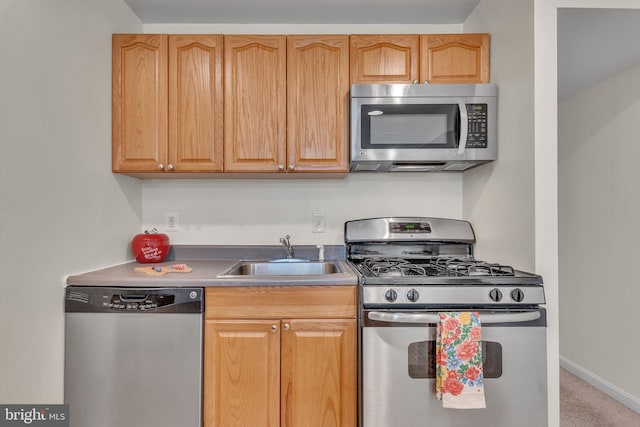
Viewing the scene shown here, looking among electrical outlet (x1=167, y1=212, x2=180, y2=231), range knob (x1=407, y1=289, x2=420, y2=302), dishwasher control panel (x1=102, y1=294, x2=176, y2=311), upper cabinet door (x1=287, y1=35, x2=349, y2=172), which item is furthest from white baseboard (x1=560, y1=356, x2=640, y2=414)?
electrical outlet (x1=167, y1=212, x2=180, y2=231)

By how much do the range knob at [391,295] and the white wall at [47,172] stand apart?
4.57 ft

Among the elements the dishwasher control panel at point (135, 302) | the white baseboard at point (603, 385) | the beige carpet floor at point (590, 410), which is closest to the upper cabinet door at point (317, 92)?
the dishwasher control panel at point (135, 302)

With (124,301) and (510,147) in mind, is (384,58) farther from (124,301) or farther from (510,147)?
(124,301)

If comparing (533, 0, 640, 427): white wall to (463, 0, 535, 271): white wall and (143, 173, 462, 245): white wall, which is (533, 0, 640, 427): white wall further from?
(143, 173, 462, 245): white wall

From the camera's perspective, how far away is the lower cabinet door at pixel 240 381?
150cm

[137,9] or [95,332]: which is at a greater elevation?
[137,9]

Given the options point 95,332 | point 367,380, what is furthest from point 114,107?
point 367,380

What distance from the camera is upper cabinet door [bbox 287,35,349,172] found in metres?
1.86

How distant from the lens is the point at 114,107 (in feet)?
6.03

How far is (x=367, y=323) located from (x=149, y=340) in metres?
0.94

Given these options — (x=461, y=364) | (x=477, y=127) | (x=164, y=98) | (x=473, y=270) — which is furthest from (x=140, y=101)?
(x=461, y=364)

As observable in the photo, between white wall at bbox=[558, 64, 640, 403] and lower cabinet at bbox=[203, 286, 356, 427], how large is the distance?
2.17 metres

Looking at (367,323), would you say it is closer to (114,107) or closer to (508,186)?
(508,186)

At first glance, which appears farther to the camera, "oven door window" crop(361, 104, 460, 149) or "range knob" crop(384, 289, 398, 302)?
"oven door window" crop(361, 104, 460, 149)
